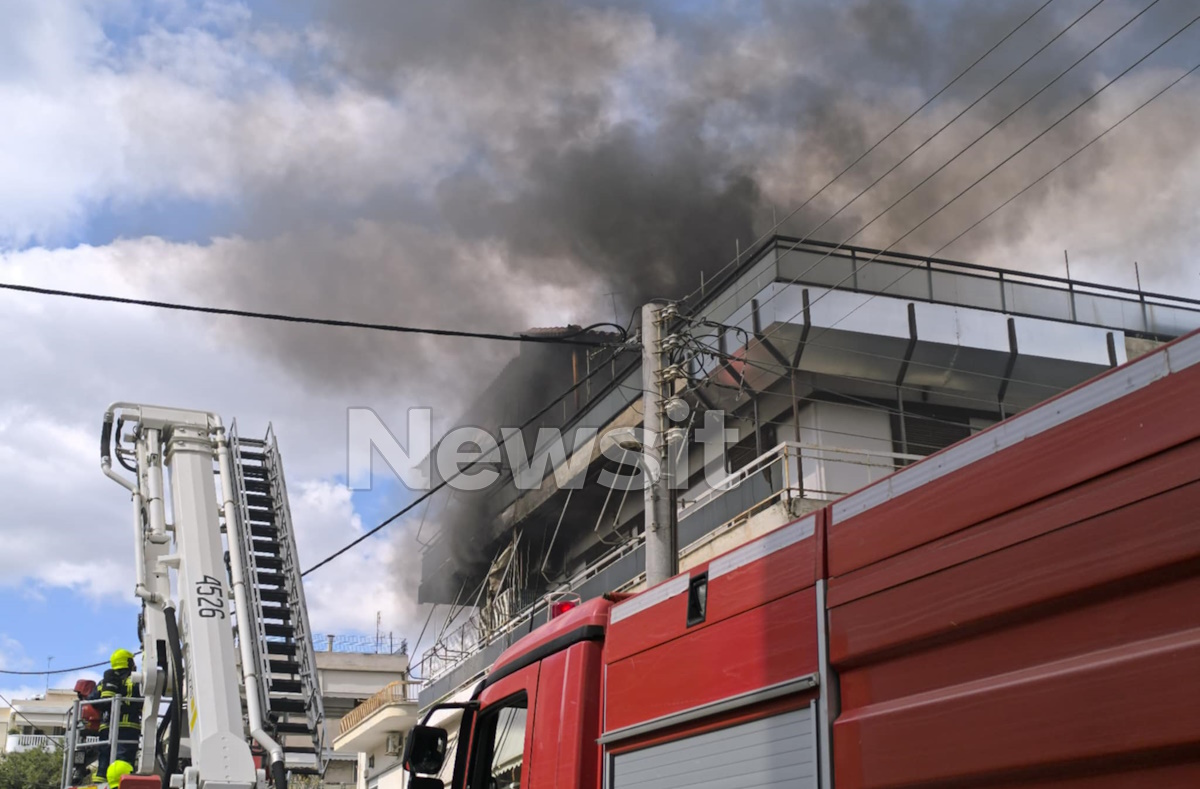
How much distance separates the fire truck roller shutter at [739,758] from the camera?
3.68 m

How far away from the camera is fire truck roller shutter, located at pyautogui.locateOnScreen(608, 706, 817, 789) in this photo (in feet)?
12.1

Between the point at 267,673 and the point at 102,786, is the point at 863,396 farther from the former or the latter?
the point at 102,786

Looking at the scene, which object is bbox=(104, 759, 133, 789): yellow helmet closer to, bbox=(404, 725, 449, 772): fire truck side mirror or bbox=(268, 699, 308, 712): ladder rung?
bbox=(268, 699, 308, 712): ladder rung

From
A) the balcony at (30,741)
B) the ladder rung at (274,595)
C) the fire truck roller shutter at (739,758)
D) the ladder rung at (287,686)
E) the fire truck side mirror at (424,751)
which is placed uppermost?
the balcony at (30,741)

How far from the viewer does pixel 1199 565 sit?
2615 mm

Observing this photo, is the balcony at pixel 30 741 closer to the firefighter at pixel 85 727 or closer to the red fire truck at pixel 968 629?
the firefighter at pixel 85 727

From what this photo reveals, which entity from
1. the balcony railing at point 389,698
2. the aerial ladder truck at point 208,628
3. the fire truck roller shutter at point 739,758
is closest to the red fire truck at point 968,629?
the fire truck roller shutter at point 739,758

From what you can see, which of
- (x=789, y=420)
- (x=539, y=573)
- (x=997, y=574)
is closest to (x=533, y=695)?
(x=997, y=574)

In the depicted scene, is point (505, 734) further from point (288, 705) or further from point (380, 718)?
point (380, 718)

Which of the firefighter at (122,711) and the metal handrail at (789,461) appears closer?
the firefighter at (122,711)

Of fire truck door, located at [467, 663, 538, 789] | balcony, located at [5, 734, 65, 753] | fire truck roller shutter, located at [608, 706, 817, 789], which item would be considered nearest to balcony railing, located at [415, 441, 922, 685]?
fire truck door, located at [467, 663, 538, 789]

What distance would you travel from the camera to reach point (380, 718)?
26422 millimetres

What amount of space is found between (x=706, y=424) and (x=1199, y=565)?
52.0 ft

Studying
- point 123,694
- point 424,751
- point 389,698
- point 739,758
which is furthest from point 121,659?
point 389,698
